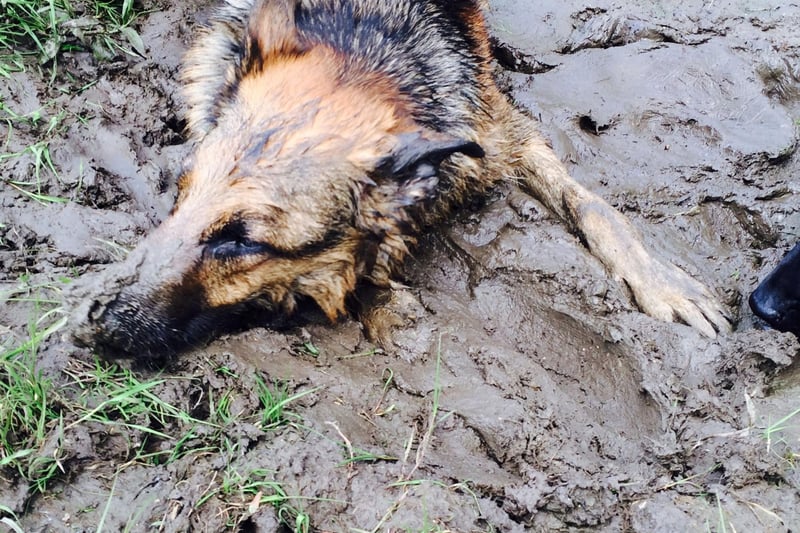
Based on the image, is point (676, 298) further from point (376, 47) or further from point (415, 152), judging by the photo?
point (376, 47)

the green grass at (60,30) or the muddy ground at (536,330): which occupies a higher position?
the green grass at (60,30)

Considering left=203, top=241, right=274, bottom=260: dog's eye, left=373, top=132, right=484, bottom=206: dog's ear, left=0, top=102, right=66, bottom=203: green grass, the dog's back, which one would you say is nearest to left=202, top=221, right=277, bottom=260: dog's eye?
left=203, top=241, right=274, bottom=260: dog's eye

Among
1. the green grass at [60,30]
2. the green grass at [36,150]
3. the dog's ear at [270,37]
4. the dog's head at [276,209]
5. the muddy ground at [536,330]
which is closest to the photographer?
the muddy ground at [536,330]

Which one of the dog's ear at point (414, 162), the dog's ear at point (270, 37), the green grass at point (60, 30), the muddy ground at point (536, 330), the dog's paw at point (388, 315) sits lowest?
the dog's paw at point (388, 315)

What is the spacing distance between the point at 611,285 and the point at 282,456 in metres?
2.16

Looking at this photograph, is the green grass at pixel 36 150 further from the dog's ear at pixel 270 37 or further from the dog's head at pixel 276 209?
the dog's ear at pixel 270 37

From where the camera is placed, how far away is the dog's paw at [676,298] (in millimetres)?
3777

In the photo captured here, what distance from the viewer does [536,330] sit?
12.3 ft

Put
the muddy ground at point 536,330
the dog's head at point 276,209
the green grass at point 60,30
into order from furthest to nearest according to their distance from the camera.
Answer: the green grass at point 60,30, the dog's head at point 276,209, the muddy ground at point 536,330

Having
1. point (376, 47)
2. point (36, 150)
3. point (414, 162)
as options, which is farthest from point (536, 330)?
point (36, 150)

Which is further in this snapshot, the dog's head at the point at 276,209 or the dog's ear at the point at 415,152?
the dog's ear at the point at 415,152

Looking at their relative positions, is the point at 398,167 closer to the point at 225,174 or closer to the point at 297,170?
the point at 297,170

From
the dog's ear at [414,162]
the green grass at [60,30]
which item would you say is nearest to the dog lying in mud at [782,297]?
the dog's ear at [414,162]

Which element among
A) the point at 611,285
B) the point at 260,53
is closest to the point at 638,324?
the point at 611,285
